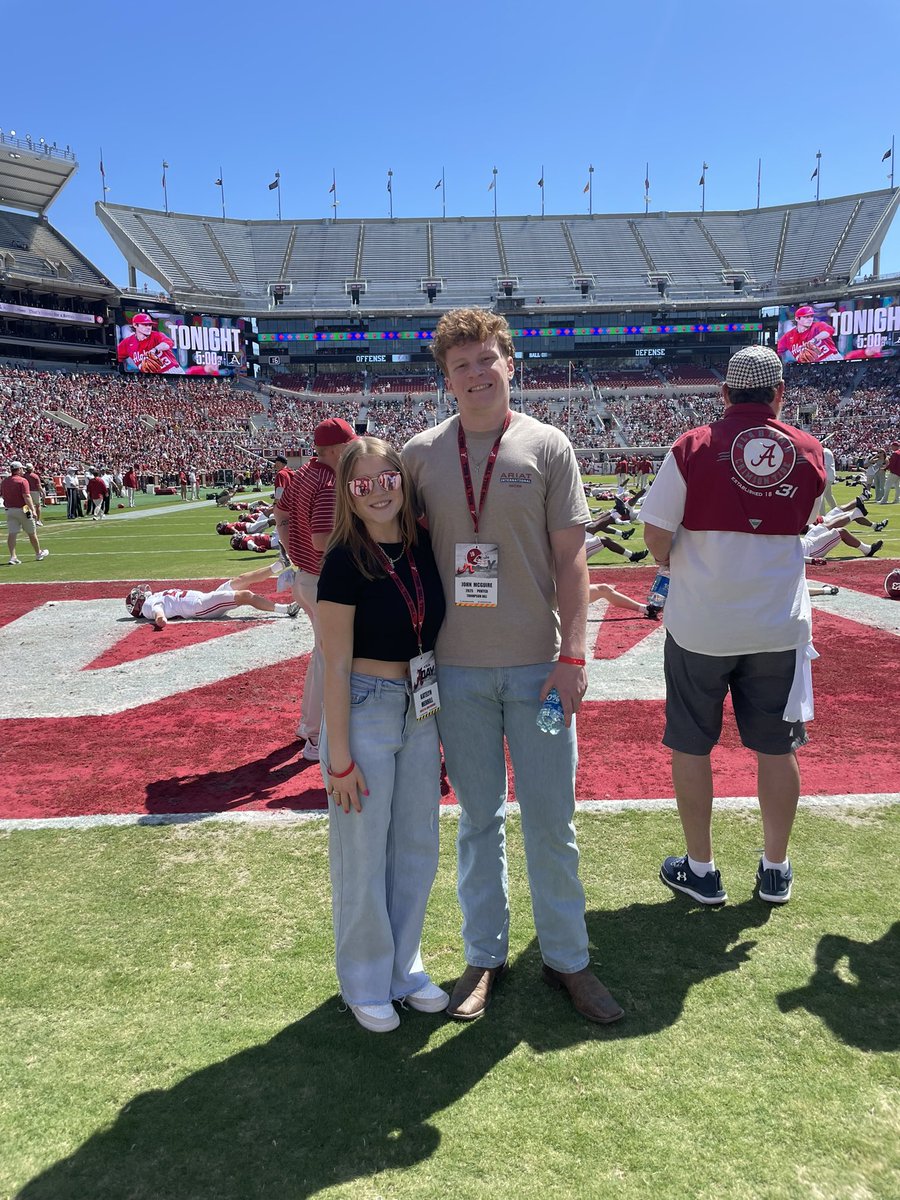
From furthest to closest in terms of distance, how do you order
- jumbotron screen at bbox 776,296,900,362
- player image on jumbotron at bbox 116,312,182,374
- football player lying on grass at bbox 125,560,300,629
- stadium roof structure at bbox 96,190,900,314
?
stadium roof structure at bbox 96,190,900,314 < jumbotron screen at bbox 776,296,900,362 < player image on jumbotron at bbox 116,312,182,374 < football player lying on grass at bbox 125,560,300,629

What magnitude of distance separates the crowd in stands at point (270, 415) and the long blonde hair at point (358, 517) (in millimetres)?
38341

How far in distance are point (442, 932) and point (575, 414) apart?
212 ft

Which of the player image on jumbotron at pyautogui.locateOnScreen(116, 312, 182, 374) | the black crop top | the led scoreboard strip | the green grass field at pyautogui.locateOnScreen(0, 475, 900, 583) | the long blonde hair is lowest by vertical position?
the green grass field at pyautogui.locateOnScreen(0, 475, 900, 583)

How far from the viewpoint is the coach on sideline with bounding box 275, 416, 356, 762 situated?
447 centimetres

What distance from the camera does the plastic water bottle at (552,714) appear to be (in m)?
2.70

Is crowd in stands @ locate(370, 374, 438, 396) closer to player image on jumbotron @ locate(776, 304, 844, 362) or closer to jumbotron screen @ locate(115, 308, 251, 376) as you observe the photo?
jumbotron screen @ locate(115, 308, 251, 376)

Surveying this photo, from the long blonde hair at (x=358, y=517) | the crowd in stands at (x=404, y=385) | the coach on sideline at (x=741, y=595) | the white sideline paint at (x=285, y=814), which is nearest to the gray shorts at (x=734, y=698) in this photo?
the coach on sideline at (x=741, y=595)

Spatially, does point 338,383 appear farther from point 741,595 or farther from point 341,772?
point 341,772

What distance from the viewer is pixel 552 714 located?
106 inches

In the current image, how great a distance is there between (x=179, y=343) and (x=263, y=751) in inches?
2595

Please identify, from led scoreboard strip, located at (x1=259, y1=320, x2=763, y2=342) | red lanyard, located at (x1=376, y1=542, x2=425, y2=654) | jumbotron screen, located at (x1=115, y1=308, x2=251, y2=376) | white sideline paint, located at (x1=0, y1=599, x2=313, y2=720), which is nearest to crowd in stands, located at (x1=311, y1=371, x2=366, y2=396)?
led scoreboard strip, located at (x1=259, y1=320, x2=763, y2=342)

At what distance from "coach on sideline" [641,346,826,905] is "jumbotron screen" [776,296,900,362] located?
73595 millimetres

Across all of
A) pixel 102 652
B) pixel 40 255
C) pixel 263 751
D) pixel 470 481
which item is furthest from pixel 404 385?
→ pixel 470 481

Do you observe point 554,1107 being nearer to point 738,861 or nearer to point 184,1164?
point 184,1164
